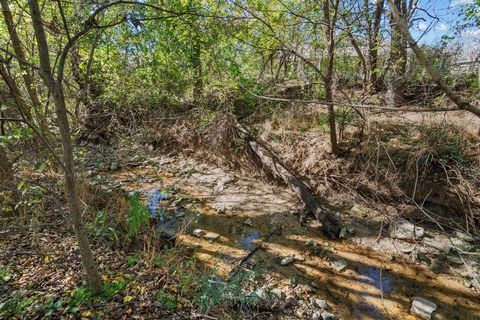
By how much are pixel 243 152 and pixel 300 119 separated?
1.44 m

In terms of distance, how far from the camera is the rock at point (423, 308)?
240 cm

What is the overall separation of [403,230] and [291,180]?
1732 mm

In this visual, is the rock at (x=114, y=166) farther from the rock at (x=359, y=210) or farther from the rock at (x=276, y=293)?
the rock at (x=359, y=210)

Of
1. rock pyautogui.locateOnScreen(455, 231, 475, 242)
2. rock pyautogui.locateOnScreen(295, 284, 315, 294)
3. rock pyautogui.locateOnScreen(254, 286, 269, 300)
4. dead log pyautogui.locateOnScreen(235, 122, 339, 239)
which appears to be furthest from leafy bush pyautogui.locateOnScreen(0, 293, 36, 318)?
rock pyautogui.locateOnScreen(455, 231, 475, 242)

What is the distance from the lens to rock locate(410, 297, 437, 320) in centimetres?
240

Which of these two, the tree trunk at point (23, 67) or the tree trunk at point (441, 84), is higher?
the tree trunk at point (23, 67)

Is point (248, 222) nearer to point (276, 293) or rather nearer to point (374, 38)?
point (276, 293)

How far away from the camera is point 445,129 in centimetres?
384

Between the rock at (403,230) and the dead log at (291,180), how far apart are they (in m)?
0.75

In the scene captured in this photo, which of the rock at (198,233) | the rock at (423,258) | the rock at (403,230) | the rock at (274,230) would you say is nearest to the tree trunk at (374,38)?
the rock at (403,230)

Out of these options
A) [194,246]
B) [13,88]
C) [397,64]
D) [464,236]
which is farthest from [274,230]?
[13,88]

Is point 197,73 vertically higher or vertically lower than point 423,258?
higher

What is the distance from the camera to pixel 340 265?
3029mm

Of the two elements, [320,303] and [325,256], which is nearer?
[320,303]
